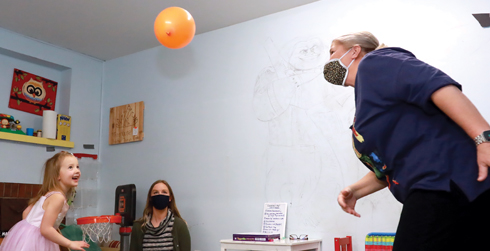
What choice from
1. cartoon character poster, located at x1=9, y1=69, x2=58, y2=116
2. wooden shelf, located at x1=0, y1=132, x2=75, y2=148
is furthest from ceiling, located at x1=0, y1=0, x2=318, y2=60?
wooden shelf, located at x1=0, y1=132, x2=75, y2=148

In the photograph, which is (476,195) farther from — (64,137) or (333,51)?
(64,137)

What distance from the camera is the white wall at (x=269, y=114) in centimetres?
316

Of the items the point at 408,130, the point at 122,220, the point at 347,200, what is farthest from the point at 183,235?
the point at 408,130

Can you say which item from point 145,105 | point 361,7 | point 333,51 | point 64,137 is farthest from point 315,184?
point 64,137

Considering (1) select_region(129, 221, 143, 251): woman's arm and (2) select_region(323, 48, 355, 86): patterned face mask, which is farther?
(1) select_region(129, 221, 143, 251): woman's arm

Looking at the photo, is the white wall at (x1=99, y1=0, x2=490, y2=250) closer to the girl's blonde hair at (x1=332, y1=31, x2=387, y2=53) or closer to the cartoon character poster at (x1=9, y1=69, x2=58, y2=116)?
the cartoon character poster at (x1=9, y1=69, x2=58, y2=116)

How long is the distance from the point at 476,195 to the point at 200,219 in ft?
11.1

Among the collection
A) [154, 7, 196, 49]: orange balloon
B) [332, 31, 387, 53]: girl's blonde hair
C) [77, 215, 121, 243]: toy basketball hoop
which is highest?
[154, 7, 196, 49]: orange balloon

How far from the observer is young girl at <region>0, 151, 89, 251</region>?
2.62 m

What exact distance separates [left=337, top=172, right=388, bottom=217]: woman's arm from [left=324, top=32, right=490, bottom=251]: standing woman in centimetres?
20

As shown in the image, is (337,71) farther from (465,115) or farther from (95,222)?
(95,222)

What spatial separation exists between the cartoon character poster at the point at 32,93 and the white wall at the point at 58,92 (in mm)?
53

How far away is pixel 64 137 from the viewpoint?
4.69 meters

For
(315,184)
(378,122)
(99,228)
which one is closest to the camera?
(378,122)
